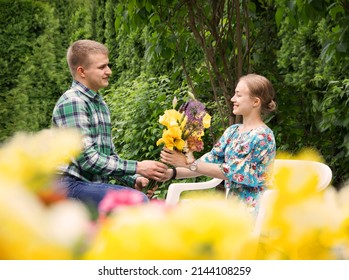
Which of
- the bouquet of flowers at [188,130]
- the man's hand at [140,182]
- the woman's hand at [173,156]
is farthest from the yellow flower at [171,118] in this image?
the man's hand at [140,182]

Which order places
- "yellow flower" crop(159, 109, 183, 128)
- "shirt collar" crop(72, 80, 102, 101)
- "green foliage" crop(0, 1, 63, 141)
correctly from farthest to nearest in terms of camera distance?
1. "green foliage" crop(0, 1, 63, 141)
2. "shirt collar" crop(72, 80, 102, 101)
3. "yellow flower" crop(159, 109, 183, 128)

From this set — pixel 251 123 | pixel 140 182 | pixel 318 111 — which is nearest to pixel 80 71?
pixel 140 182

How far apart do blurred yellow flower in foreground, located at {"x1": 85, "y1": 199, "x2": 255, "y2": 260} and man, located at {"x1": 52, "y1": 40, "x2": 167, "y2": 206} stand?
2122mm

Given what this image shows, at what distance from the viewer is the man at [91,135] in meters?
2.54

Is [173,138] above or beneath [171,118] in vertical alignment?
beneath

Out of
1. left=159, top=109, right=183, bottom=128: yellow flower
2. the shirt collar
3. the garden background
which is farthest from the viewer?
the garden background

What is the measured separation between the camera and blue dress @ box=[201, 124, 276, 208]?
2770 mm

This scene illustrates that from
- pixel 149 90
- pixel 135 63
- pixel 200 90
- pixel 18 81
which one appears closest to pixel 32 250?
pixel 200 90

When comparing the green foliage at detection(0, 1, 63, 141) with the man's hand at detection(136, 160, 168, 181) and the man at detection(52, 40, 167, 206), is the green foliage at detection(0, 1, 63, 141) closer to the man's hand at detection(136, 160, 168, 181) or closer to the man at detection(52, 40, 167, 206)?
the man at detection(52, 40, 167, 206)

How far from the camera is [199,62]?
509 centimetres

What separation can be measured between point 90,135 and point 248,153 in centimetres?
66

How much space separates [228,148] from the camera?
2.90 metres

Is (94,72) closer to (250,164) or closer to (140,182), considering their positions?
(140,182)

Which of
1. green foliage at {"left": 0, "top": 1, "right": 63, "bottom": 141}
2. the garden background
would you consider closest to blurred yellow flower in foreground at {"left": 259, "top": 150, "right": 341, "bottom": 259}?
the garden background
